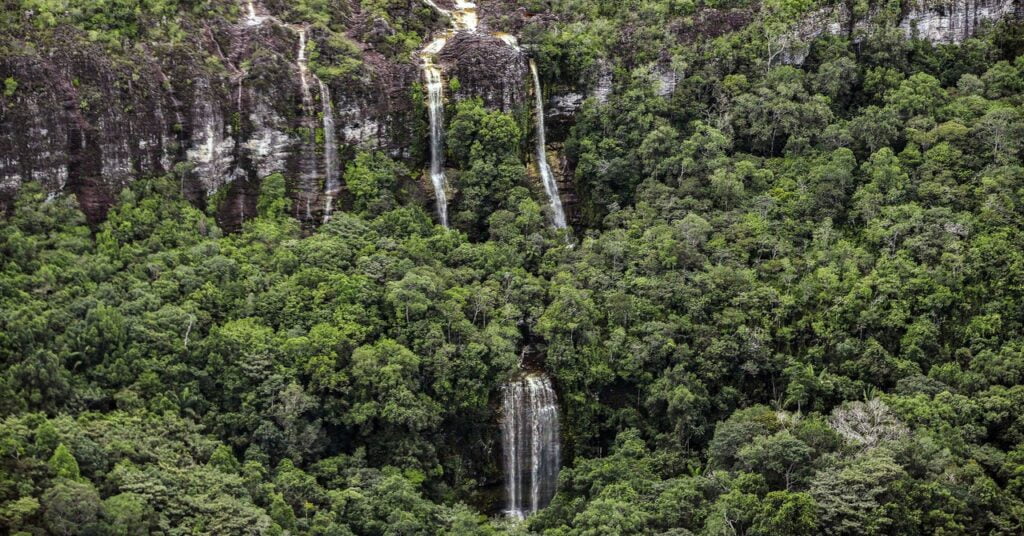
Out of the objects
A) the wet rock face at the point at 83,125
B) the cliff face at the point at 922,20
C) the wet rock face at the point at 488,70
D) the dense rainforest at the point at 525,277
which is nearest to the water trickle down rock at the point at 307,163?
the dense rainforest at the point at 525,277

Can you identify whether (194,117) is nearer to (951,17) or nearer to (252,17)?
(252,17)

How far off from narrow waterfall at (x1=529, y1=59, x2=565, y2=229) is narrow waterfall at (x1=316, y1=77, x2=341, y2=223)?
27.2 feet

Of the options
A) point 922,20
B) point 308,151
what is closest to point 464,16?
point 308,151

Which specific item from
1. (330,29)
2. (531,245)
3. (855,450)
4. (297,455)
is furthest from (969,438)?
(330,29)

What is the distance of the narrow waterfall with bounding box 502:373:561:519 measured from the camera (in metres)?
47.7

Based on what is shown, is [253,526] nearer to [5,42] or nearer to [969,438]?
[5,42]

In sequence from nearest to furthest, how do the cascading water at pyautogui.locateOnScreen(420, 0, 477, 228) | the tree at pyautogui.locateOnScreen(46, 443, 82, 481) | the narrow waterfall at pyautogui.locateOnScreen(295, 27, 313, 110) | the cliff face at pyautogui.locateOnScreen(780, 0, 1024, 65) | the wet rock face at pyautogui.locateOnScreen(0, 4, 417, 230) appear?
1. the tree at pyautogui.locateOnScreen(46, 443, 82, 481)
2. the wet rock face at pyautogui.locateOnScreen(0, 4, 417, 230)
3. the narrow waterfall at pyautogui.locateOnScreen(295, 27, 313, 110)
4. the cascading water at pyautogui.locateOnScreen(420, 0, 477, 228)
5. the cliff face at pyautogui.locateOnScreen(780, 0, 1024, 65)

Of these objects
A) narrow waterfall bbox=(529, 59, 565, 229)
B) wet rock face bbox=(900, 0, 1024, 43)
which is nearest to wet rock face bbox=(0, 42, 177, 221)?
narrow waterfall bbox=(529, 59, 565, 229)

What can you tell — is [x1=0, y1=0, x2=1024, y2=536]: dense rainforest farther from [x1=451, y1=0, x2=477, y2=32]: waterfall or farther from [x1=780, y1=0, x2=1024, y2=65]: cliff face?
[x1=451, y1=0, x2=477, y2=32]: waterfall

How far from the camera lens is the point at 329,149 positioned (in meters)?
52.3

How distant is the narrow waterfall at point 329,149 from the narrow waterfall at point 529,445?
1030cm

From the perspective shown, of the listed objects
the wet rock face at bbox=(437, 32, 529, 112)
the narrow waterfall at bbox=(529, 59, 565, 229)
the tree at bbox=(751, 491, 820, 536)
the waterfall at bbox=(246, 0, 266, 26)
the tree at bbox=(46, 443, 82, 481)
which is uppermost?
the waterfall at bbox=(246, 0, 266, 26)

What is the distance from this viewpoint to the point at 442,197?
53812 mm

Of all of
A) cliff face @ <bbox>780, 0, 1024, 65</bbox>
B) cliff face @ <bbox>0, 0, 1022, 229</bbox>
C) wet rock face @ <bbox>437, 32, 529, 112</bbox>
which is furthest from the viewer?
cliff face @ <bbox>780, 0, 1024, 65</bbox>
